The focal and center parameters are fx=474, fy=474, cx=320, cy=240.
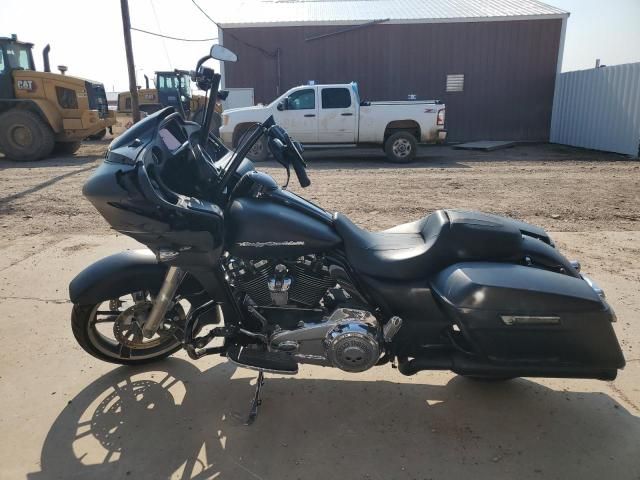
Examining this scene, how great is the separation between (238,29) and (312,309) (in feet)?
58.3

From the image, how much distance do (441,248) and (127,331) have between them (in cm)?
200

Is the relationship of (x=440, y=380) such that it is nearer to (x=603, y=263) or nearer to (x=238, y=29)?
(x=603, y=263)

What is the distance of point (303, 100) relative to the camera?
12.7 meters

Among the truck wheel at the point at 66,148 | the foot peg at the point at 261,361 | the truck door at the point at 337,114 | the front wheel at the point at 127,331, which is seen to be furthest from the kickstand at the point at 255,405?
the truck wheel at the point at 66,148

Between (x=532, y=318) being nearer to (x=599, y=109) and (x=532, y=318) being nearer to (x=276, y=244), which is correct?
(x=276, y=244)

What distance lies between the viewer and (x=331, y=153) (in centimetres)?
1477

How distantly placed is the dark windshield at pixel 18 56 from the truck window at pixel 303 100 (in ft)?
24.1

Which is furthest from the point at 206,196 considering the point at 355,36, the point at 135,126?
the point at 355,36

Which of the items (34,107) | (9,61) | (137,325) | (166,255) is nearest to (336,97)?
(34,107)

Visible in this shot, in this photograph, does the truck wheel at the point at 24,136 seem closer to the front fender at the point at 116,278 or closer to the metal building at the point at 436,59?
the metal building at the point at 436,59

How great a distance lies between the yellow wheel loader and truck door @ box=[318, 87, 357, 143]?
6.41m

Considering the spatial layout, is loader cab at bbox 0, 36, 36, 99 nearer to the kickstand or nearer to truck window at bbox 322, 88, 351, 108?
truck window at bbox 322, 88, 351, 108

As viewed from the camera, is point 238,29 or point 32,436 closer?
point 32,436

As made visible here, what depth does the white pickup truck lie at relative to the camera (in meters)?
12.5
